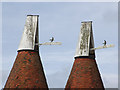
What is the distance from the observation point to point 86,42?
1072 inches

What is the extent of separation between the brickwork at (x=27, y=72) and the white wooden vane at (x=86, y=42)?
11.5 ft

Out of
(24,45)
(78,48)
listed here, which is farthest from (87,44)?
(24,45)

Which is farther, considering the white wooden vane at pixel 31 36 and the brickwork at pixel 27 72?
the white wooden vane at pixel 31 36

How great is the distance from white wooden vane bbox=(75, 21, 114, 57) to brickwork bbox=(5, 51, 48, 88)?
11.5 ft

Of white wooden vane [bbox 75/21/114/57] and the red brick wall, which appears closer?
the red brick wall

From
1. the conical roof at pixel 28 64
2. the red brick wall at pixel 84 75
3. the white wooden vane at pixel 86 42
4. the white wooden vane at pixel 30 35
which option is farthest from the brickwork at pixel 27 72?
the white wooden vane at pixel 86 42

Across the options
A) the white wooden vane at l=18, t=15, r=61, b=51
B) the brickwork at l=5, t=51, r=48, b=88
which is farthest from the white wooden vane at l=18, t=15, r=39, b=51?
the brickwork at l=5, t=51, r=48, b=88

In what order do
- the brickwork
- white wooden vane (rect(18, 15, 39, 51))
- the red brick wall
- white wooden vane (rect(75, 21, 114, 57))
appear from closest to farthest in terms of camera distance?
the brickwork
the red brick wall
white wooden vane (rect(18, 15, 39, 51))
white wooden vane (rect(75, 21, 114, 57))

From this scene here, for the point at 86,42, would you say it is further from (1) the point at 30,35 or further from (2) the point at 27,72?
(2) the point at 27,72

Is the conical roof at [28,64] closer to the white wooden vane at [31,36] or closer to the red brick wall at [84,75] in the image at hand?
the white wooden vane at [31,36]

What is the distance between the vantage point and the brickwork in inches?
963

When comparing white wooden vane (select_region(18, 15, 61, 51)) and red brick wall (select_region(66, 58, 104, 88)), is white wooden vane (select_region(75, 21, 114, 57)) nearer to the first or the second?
red brick wall (select_region(66, 58, 104, 88))

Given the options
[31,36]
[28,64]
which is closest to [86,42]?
[31,36]

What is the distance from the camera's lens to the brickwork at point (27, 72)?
24.5m
